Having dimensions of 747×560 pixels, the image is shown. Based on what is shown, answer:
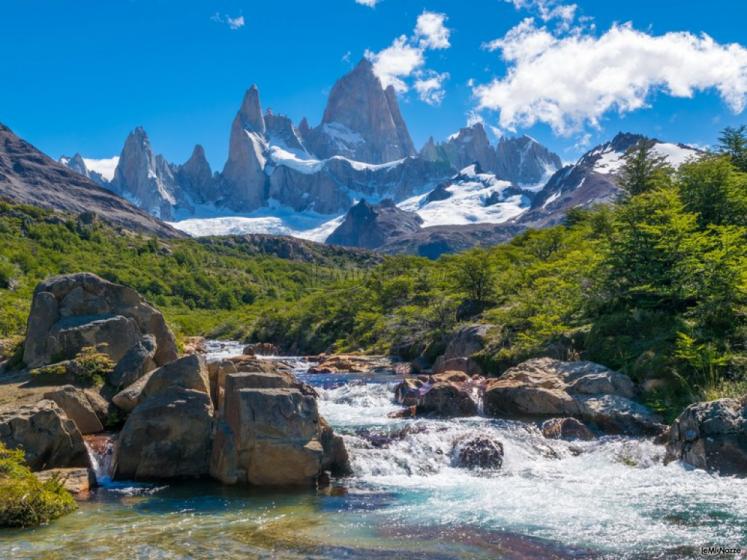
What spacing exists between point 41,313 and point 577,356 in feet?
71.2

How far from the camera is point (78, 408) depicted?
17.7 metres

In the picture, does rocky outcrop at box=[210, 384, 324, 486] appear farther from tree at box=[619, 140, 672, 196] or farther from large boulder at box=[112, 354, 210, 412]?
tree at box=[619, 140, 672, 196]

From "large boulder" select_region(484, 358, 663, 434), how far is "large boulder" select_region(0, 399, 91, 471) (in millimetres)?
14127

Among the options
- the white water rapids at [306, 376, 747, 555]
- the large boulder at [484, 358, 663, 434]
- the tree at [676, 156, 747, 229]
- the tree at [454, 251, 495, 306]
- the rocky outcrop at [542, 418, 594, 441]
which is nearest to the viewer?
the white water rapids at [306, 376, 747, 555]

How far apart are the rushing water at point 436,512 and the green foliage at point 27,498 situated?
14.7 inches

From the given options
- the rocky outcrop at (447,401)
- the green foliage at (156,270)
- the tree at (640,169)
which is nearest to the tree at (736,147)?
the tree at (640,169)

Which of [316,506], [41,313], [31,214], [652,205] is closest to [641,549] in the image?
[316,506]

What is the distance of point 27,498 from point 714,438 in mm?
15784

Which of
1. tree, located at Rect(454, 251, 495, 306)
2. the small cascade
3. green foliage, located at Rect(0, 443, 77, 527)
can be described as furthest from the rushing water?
tree, located at Rect(454, 251, 495, 306)

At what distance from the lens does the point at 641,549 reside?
10359 mm

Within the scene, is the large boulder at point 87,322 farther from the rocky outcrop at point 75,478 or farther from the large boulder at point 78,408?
the rocky outcrop at point 75,478

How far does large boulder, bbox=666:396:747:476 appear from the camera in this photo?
14.9 meters

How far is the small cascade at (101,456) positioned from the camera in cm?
1540

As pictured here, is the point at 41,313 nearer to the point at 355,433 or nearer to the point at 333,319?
the point at 355,433
